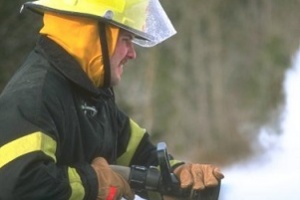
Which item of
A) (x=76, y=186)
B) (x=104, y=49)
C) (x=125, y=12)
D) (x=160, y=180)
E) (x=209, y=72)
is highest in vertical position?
(x=209, y=72)

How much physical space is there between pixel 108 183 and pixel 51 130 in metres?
0.30

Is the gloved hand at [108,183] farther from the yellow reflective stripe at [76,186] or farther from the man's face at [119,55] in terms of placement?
the man's face at [119,55]

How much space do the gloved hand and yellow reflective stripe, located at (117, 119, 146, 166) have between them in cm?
53

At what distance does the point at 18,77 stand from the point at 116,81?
1.26ft

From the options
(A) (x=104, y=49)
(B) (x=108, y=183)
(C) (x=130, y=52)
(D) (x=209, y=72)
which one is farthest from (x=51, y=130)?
(D) (x=209, y=72)

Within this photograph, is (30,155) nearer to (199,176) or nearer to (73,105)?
(73,105)

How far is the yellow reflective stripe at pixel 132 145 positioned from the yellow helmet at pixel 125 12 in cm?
46

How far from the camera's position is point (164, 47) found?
19.8 metres

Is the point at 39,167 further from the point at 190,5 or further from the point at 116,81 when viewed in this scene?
the point at 190,5

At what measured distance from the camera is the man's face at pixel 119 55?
3.35 metres

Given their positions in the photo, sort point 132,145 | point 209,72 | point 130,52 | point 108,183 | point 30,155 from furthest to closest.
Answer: point 209,72 → point 132,145 → point 130,52 → point 108,183 → point 30,155

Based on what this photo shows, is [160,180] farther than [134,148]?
No

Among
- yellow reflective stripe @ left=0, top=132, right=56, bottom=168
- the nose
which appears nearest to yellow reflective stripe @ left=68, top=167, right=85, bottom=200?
yellow reflective stripe @ left=0, top=132, right=56, bottom=168

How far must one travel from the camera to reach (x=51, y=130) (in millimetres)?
3023
